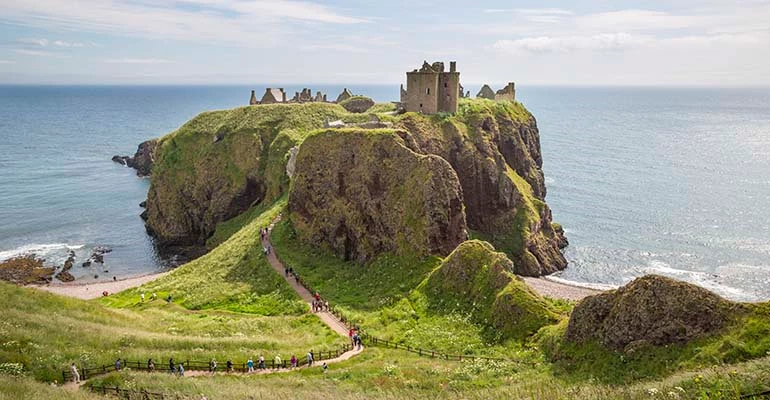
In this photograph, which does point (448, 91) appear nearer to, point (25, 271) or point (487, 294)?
point (487, 294)

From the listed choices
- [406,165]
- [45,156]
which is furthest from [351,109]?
[45,156]

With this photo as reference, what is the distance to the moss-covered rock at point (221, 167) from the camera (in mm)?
85188

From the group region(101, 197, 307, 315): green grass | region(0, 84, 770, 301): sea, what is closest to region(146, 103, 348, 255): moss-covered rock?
region(0, 84, 770, 301): sea

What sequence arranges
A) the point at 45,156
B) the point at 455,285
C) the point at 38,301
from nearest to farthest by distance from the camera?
the point at 38,301 < the point at 455,285 < the point at 45,156

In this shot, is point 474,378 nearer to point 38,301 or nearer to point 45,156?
point 38,301

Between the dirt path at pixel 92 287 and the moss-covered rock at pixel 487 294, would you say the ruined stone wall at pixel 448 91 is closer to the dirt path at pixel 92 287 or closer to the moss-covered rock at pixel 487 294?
the moss-covered rock at pixel 487 294

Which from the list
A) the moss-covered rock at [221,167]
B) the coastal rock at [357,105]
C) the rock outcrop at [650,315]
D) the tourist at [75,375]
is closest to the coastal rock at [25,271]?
the moss-covered rock at [221,167]

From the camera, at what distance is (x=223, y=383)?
97.5 feet

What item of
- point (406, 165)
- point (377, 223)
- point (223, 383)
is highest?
point (406, 165)

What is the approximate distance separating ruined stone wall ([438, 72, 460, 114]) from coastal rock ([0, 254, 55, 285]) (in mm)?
55347

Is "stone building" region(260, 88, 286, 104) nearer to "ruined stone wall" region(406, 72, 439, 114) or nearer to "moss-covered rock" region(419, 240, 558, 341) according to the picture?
"ruined stone wall" region(406, 72, 439, 114)

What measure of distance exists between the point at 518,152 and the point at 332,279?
46.0 meters

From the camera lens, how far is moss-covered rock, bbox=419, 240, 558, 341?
36438 millimetres

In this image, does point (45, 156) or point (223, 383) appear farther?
point (45, 156)
